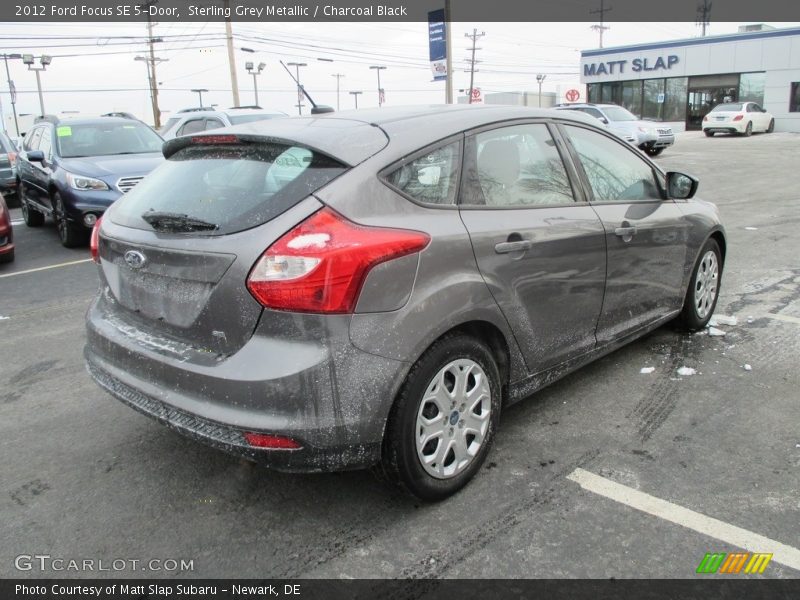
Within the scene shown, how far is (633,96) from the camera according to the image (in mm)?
43438

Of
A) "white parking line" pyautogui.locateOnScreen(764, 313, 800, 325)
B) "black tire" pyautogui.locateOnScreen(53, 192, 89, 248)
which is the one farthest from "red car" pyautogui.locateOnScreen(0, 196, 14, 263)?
"white parking line" pyautogui.locateOnScreen(764, 313, 800, 325)

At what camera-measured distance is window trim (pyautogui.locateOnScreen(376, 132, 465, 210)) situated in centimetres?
270

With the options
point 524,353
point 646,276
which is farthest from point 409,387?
point 646,276

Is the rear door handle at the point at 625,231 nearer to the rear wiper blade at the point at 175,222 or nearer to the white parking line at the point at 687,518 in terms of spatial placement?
the white parking line at the point at 687,518

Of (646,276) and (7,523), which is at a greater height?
(646,276)

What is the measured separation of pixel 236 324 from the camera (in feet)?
8.29

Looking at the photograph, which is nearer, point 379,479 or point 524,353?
point 379,479

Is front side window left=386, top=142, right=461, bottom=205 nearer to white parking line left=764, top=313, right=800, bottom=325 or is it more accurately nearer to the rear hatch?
the rear hatch

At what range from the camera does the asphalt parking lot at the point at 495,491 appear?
2547mm

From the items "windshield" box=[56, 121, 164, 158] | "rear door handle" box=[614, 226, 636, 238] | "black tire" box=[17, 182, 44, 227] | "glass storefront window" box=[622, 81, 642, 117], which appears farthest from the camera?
"glass storefront window" box=[622, 81, 642, 117]

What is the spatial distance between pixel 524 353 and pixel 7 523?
237cm

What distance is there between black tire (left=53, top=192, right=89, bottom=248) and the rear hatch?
6408 mm
